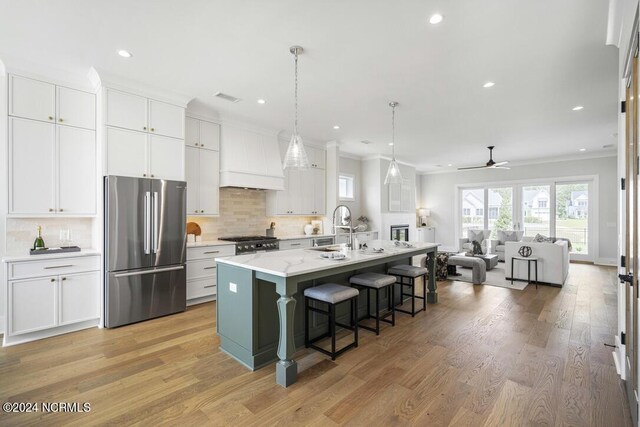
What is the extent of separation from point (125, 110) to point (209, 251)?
83.2 inches

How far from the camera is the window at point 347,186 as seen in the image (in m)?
7.81

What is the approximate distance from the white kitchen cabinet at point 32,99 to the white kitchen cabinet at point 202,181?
1.58 meters

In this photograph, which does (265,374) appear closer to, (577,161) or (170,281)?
(170,281)

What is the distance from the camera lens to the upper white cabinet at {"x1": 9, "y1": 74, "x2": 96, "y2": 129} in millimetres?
3168

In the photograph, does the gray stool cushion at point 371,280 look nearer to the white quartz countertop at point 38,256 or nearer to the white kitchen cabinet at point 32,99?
the white quartz countertop at point 38,256

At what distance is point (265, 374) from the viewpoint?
8.26 feet

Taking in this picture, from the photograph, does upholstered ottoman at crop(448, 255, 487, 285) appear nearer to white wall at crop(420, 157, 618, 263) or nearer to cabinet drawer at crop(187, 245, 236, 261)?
white wall at crop(420, 157, 618, 263)

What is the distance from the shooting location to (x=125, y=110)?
3660 millimetres

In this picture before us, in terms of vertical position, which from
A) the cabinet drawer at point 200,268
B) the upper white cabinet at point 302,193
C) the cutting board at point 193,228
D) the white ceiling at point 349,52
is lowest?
the cabinet drawer at point 200,268

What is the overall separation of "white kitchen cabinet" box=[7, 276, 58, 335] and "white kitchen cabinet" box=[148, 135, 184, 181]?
5.35ft

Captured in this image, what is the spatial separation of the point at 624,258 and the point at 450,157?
6556mm

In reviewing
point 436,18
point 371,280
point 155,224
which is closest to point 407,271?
point 371,280

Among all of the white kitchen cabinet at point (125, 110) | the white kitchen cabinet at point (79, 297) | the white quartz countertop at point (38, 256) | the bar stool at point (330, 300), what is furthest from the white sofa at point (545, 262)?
the white quartz countertop at point (38, 256)

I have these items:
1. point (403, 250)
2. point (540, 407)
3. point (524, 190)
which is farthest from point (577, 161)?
point (540, 407)
